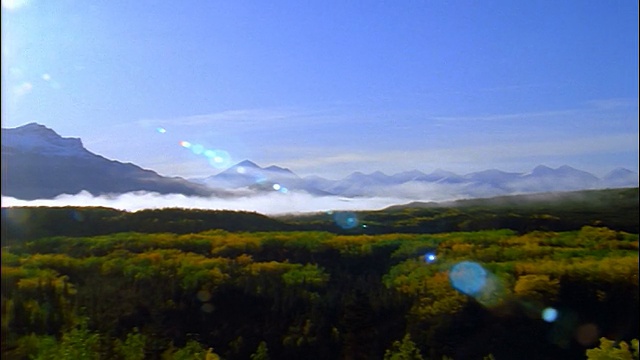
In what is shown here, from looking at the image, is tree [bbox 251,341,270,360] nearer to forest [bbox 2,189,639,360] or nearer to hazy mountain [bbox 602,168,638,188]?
forest [bbox 2,189,639,360]

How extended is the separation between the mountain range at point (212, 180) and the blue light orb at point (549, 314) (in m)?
0.81

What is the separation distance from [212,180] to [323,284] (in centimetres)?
105

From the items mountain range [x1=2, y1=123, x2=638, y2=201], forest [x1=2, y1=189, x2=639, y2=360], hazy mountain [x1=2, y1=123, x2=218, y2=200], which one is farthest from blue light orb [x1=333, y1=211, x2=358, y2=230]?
hazy mountain [x1=2, y1=123, x2=218, y2=200]

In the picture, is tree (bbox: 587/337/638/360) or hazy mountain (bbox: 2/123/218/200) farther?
hazy mountain (bbox: 2/123/218/200)

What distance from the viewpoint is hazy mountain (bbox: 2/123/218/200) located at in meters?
4.70

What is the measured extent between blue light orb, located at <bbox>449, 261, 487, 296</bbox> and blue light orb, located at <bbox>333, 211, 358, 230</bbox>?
742 millimetres

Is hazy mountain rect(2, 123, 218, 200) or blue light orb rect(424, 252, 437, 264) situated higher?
hazy mountain rect(2, 123, 218, 200)

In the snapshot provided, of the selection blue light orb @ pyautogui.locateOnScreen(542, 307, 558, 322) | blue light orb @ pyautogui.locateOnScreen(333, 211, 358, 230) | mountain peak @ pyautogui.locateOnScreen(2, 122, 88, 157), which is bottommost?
blue light orb @ pyautogui.locateOnScreen(542, 307, 558, 322)

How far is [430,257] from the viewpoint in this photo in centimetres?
475

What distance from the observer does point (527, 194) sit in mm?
4793

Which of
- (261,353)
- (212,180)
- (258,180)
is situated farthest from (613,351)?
(212,180)

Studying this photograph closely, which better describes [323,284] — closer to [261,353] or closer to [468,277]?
[261,353]

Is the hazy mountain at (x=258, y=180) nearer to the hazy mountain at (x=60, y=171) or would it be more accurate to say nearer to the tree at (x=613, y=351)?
the hazy mountain at (x=60, y=171)

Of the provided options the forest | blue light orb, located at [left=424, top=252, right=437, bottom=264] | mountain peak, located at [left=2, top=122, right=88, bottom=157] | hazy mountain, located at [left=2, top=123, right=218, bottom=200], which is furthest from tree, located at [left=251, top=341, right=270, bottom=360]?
mountain peak, located at [left=2, top=122, right=88, bottom=157]
